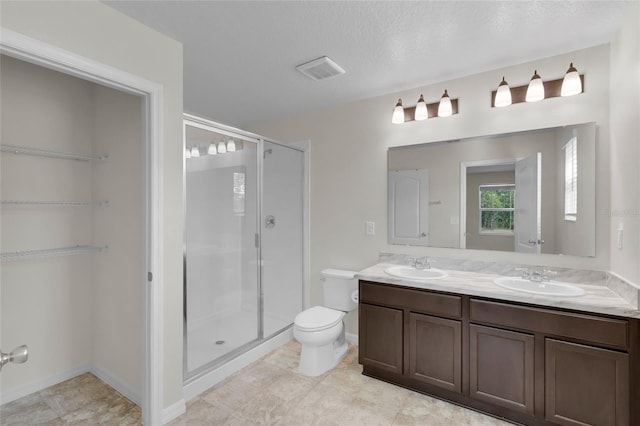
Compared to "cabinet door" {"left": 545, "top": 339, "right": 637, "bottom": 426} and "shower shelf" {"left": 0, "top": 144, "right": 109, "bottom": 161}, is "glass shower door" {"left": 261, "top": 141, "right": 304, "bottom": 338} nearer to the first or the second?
"shower shelf" {"left": 0, "top": 144, "right": 109, "bottom": 161}

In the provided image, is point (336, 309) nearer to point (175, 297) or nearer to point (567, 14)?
point (175, 297)

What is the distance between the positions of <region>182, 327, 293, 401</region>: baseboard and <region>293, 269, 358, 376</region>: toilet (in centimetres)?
43

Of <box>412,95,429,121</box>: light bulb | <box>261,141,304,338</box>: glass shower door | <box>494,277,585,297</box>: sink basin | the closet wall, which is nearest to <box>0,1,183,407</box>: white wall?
the closet wall

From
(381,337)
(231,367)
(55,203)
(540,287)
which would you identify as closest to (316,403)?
(381,337)

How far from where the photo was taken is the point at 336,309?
3.00 meters

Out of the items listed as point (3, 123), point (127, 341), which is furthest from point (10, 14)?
point (127, 341)

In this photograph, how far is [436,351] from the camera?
2.19m

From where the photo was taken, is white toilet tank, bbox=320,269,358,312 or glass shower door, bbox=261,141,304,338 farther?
glass shower door, bbox=261,141,304,338

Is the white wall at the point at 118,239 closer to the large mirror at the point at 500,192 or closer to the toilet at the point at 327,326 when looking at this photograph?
the toilet at the point at 327,326

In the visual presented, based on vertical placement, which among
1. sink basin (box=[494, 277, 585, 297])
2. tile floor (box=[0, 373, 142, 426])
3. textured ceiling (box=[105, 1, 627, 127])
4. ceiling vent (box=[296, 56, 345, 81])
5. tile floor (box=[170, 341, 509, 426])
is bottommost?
tile floor (box=[170, 341, 509, 426])

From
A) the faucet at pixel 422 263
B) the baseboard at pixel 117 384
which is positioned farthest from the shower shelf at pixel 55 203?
the faucet at pixel 422 263

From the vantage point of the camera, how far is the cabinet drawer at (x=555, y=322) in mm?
1675

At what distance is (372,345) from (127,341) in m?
1.84

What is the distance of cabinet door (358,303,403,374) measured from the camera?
233 cm
